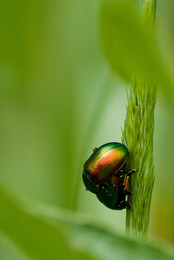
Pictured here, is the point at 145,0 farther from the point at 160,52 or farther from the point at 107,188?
the point at 107,188

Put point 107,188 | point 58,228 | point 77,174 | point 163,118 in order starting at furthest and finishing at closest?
point 107,188, point 163,118, point 77,174, point 58,228

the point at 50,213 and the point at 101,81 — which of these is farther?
the point at 101,81

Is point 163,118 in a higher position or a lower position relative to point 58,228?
higher

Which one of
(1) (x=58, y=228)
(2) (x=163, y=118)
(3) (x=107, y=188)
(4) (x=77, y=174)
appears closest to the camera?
(1) (x=58, y=228)

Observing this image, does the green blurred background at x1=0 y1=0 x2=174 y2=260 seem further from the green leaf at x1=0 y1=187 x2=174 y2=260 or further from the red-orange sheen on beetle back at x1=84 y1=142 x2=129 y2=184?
the green leaf at x1=0 y1=187 x2=174 y2=260

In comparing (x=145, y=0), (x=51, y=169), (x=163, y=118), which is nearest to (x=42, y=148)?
(x=51, y=169)

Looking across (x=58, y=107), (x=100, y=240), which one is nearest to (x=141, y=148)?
(x=100, y=240)
